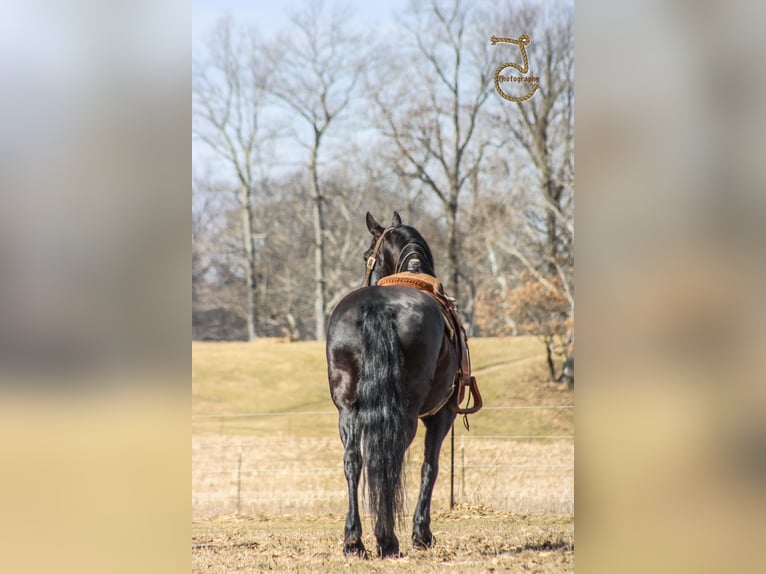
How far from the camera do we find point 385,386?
543 cm

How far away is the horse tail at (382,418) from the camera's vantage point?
5312 mm

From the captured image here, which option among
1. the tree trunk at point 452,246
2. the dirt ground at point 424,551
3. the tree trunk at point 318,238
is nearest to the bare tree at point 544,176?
the tree trunk at point 452,246

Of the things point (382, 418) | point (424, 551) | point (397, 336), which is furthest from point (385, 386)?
point (424, 551)

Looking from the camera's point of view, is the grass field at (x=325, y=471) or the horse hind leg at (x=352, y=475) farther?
the grass field at (x=325, y=471)

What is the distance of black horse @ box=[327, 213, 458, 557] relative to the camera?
5348mm

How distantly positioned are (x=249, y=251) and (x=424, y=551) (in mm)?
20399

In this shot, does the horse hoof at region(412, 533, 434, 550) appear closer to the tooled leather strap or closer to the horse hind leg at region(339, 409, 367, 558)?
the horse hind leg at region(339, 409, 367, 558)

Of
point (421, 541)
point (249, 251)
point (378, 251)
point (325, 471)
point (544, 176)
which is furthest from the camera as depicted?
Result: point (249, 251)

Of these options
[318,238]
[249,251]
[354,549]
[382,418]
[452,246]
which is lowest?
[354,549]

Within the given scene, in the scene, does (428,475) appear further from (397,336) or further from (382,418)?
(397,336)

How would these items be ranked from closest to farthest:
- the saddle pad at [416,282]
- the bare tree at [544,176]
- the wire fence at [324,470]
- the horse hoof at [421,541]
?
the horse hoof at [421,541], the saddle pad at [416,282], the wire fence at [324,470], the bare tree at [544,176]

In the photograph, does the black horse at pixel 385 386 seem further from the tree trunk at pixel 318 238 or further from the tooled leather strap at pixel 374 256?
the tree trunk at pixel 318 238
